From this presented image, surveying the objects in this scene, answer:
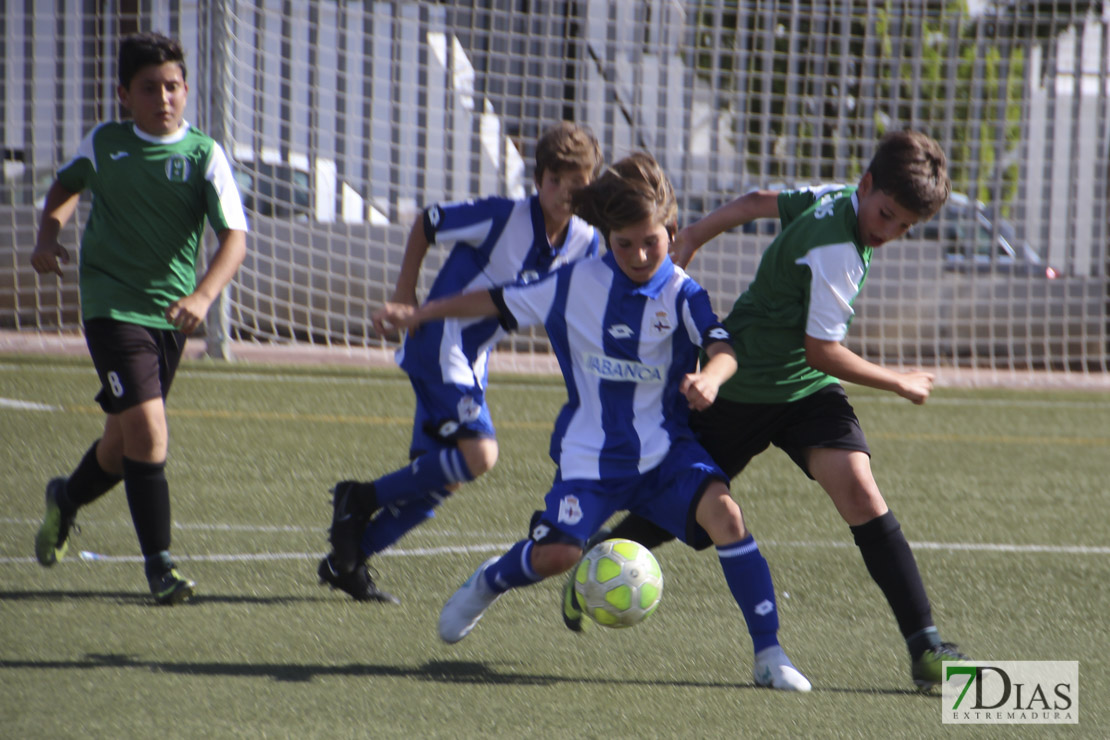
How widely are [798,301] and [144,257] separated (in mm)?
1932

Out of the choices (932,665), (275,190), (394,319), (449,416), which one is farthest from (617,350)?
(275,190)

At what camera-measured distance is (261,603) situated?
355cm

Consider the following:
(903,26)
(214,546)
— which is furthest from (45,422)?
(903,26)

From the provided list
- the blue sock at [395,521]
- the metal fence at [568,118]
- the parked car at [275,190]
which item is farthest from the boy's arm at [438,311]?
the parked car at [275,190]

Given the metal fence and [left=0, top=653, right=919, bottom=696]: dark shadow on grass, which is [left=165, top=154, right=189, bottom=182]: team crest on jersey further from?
the metal fence

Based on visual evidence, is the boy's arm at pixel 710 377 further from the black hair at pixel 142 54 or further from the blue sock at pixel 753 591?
the black hair at pixel 142 54

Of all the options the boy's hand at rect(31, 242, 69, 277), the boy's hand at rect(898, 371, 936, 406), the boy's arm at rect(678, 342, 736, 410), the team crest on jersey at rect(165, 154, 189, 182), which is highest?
the team crest on jersey at rect(165, 154, 189, 182)

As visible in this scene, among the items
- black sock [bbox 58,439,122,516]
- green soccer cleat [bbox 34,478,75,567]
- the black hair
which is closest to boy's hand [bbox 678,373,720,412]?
the black hair

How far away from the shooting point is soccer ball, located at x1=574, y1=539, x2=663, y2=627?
9.88 ft

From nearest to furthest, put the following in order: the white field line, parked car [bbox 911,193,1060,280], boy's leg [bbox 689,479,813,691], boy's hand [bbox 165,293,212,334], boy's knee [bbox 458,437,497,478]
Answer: boy's leg [bbox 689,479,813,691] < boy's hand [bbox 165,293,212,334] < boy's knee [bbox 458,437,497,478] < the white field line < parked car [bbox 911,193,1060,280]

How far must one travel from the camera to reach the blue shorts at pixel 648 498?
120 inches

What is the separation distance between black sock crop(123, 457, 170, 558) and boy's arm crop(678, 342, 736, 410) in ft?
5.43

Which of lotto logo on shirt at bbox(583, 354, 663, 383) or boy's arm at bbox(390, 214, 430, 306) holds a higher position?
boy's arm at bbox(390, 214, 430, 306)

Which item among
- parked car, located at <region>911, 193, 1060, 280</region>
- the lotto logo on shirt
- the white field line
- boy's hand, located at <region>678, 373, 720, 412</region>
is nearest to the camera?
boy's hand, located at <region>678, 373, 720, 412</region>
